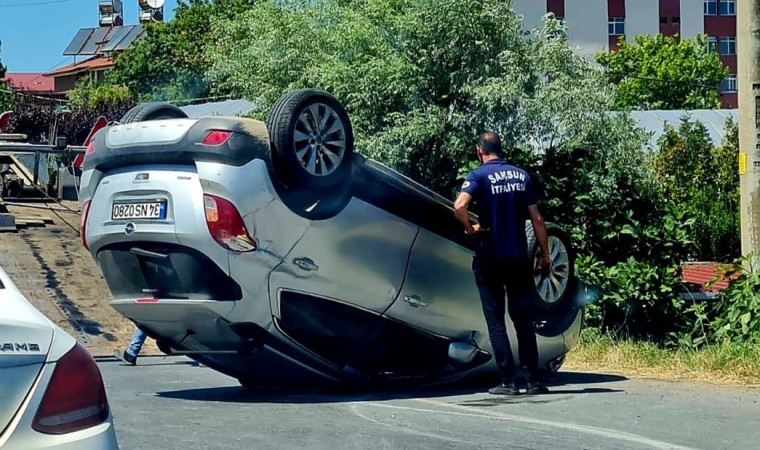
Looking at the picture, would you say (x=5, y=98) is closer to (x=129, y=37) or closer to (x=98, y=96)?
(x=98, y=96)

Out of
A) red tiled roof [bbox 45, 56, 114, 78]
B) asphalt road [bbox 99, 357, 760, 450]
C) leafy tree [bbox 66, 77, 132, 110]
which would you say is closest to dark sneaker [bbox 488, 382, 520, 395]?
asphalt road [bbox 99, 357, 760, 450]

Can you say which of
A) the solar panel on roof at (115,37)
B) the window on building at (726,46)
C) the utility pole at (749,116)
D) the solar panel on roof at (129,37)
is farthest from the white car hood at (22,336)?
the solar panel on roof at (115,37)

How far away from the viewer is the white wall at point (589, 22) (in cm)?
8044

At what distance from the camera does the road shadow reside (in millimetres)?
7906

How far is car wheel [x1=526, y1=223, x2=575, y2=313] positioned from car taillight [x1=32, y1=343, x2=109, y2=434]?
16.8 feet

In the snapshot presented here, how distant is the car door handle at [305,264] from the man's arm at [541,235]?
4.89 feet

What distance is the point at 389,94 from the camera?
1470 cm

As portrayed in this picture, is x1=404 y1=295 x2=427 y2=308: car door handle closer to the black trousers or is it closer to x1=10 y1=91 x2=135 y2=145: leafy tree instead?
the black trousers

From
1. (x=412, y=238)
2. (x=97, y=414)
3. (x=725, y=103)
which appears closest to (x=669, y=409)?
(x=412, y=238)

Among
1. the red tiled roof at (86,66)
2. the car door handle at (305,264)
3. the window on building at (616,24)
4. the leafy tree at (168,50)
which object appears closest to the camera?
the car door handle at (305,264)

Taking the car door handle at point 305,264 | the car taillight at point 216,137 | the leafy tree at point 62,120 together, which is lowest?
the car door handle at point 305,264

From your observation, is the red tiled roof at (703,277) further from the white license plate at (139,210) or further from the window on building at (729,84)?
the window on building at (729,84)

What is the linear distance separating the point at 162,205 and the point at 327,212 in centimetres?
102

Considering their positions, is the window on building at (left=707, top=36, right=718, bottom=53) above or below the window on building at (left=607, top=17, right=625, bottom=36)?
below
